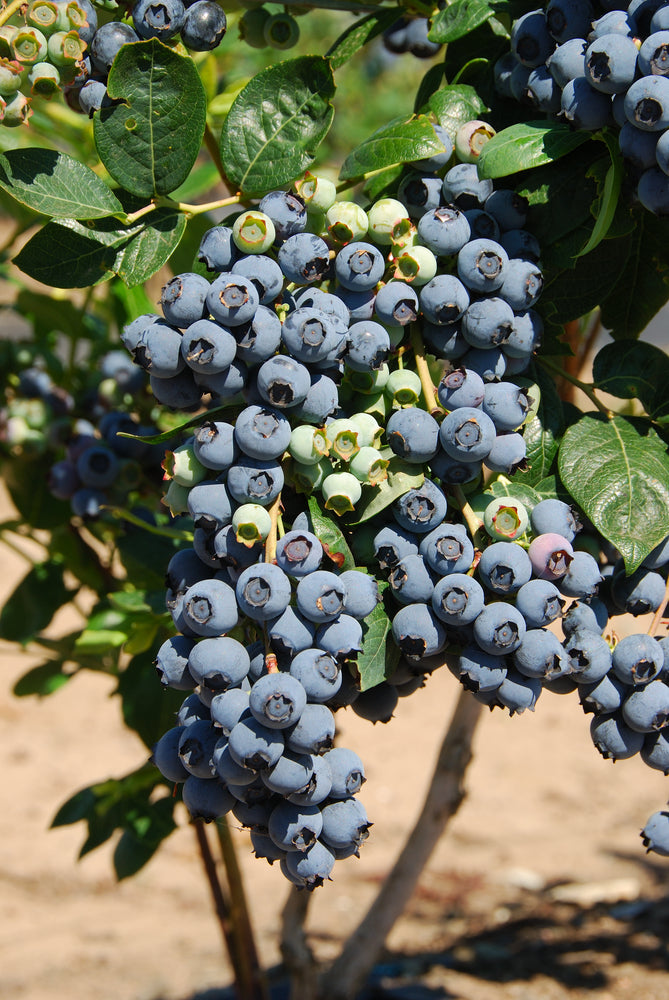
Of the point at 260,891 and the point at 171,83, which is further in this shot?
the point at 260,891

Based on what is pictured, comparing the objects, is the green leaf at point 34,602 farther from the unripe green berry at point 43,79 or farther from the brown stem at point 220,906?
the unripe green berry at point 43,79

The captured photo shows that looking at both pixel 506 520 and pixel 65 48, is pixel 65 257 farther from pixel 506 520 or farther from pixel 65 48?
pixel 506 520

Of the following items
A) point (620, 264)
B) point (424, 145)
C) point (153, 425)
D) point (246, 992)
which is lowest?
A: point (246, 992)

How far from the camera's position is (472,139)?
732 millimetres

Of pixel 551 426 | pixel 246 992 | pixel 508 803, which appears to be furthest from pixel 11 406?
pixel 508 803

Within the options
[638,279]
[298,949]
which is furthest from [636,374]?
[298,949]

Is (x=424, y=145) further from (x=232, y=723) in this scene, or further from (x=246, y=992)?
(x=246, y=992)

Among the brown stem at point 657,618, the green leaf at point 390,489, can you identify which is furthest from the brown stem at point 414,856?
the green leaf at point 390,489

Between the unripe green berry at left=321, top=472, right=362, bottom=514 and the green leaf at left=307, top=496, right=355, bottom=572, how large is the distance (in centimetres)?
1

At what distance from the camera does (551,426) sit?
0.78 meters

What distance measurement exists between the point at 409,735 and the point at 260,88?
Answer: 3.37 metres

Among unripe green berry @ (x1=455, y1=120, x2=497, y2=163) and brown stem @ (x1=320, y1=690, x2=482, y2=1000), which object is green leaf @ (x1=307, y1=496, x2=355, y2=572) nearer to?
unripe green berry @ (x1=455, y1=120, x2=497, y2=163)

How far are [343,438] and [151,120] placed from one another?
0.30 metres

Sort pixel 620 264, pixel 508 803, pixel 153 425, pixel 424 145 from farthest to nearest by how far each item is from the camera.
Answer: pixel 508 803
pixel 153 425
pixel 620 264
pixel 424 145
